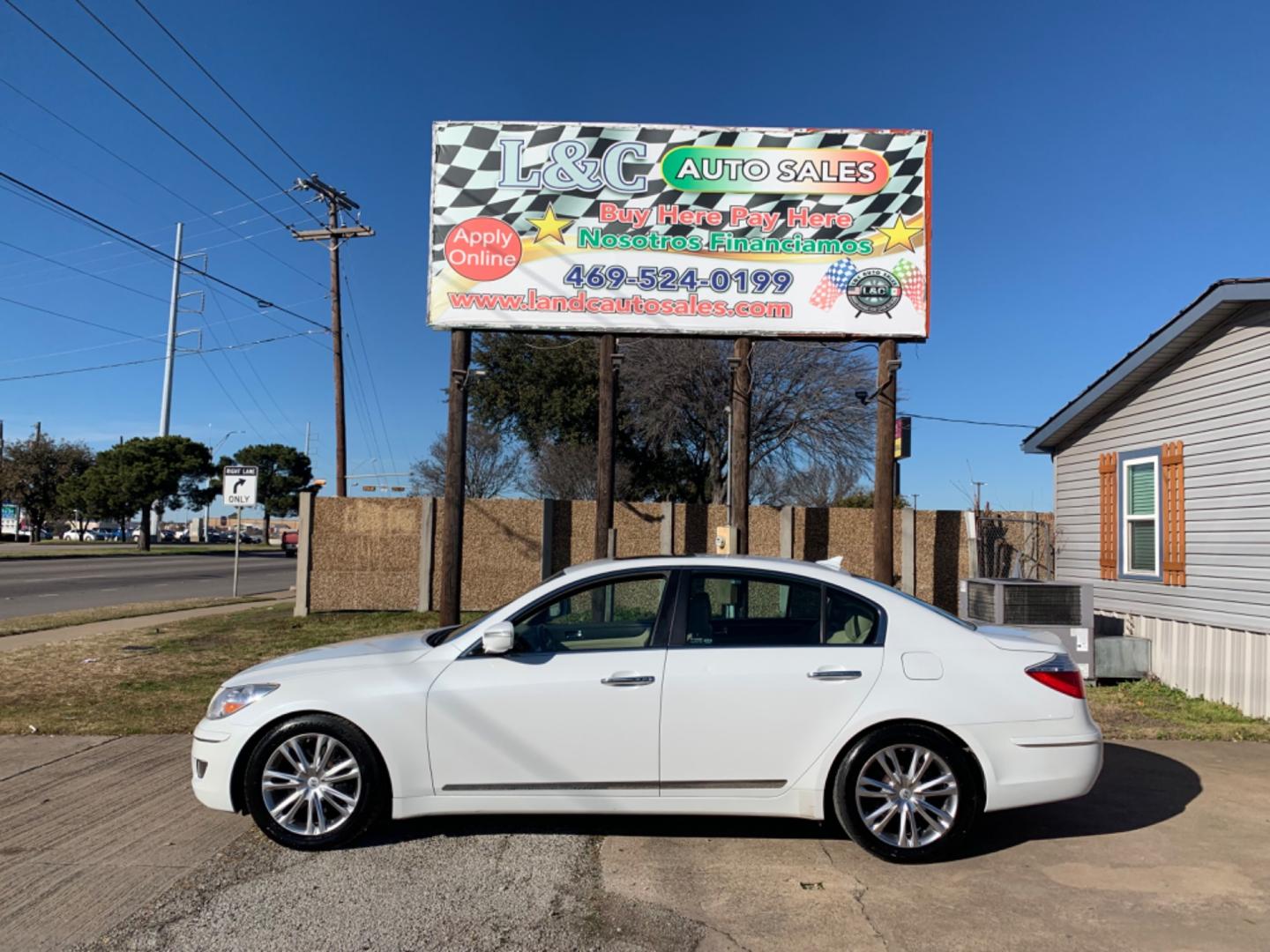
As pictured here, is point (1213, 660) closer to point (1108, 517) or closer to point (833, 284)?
point (1108, 517)

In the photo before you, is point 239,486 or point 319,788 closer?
point 319,788

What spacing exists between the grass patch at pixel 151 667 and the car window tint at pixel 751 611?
486 cm

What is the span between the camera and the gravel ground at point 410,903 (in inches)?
147

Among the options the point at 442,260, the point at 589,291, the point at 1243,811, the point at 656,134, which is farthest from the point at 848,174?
the point at 1243,811

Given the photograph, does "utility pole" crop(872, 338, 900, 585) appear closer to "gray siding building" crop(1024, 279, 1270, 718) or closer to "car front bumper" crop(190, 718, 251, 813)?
"gray siding building" crop(1024, 279, 1270, 718)

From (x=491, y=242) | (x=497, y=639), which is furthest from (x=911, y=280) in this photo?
(x=497, y=639)

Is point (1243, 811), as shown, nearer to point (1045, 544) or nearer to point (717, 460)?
point (1045, 544)

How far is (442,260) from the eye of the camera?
12.2m

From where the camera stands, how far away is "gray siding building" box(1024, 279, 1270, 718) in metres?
8.45

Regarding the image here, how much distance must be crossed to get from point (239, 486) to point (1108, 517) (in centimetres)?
1754

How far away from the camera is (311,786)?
15.3ft

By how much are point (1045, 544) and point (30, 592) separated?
22391 millimetres

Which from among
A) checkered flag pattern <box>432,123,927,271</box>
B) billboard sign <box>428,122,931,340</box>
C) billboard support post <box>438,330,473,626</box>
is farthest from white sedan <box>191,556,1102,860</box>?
checkered flag pattern <box>432,123,927,271</box>

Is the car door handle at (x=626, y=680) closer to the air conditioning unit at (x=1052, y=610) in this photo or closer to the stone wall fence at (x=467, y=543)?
the air conditioning unit at (x=1052, y=610)
